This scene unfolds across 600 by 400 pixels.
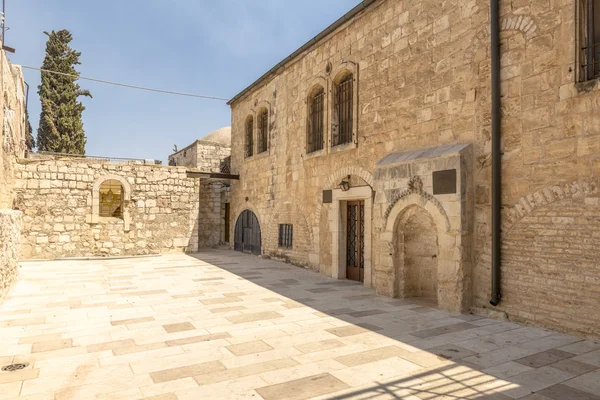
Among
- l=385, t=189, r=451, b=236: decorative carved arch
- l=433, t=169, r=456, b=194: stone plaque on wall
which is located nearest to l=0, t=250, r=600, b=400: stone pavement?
l=385, t=189, r=451, b=236: decorative carved arch

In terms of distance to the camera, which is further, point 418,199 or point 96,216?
point 96,216

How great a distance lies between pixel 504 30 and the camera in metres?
5.68

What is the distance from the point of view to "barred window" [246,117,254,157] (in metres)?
14.8

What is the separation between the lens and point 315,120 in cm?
1062

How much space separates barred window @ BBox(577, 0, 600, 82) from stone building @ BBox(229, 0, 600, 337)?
0.06 ft

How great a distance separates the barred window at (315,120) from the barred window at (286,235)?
2.52 metres

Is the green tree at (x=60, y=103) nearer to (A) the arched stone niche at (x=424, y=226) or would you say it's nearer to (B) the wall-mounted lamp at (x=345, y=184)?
(B) the wall-mounted lamp at (x=345, y=184)

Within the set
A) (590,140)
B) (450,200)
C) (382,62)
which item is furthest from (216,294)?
(590,140)

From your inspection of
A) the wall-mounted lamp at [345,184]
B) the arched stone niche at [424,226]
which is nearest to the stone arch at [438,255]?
the arched stone niche at [424,226]

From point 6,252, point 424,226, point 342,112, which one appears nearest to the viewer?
point 6,252

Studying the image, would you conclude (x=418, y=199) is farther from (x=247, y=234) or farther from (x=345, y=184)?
(x=247, y=234)

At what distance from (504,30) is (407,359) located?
16.1ft

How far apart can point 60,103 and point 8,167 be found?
564 inches

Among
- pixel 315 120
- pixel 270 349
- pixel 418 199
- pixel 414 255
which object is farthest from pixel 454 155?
pixel 315 120
